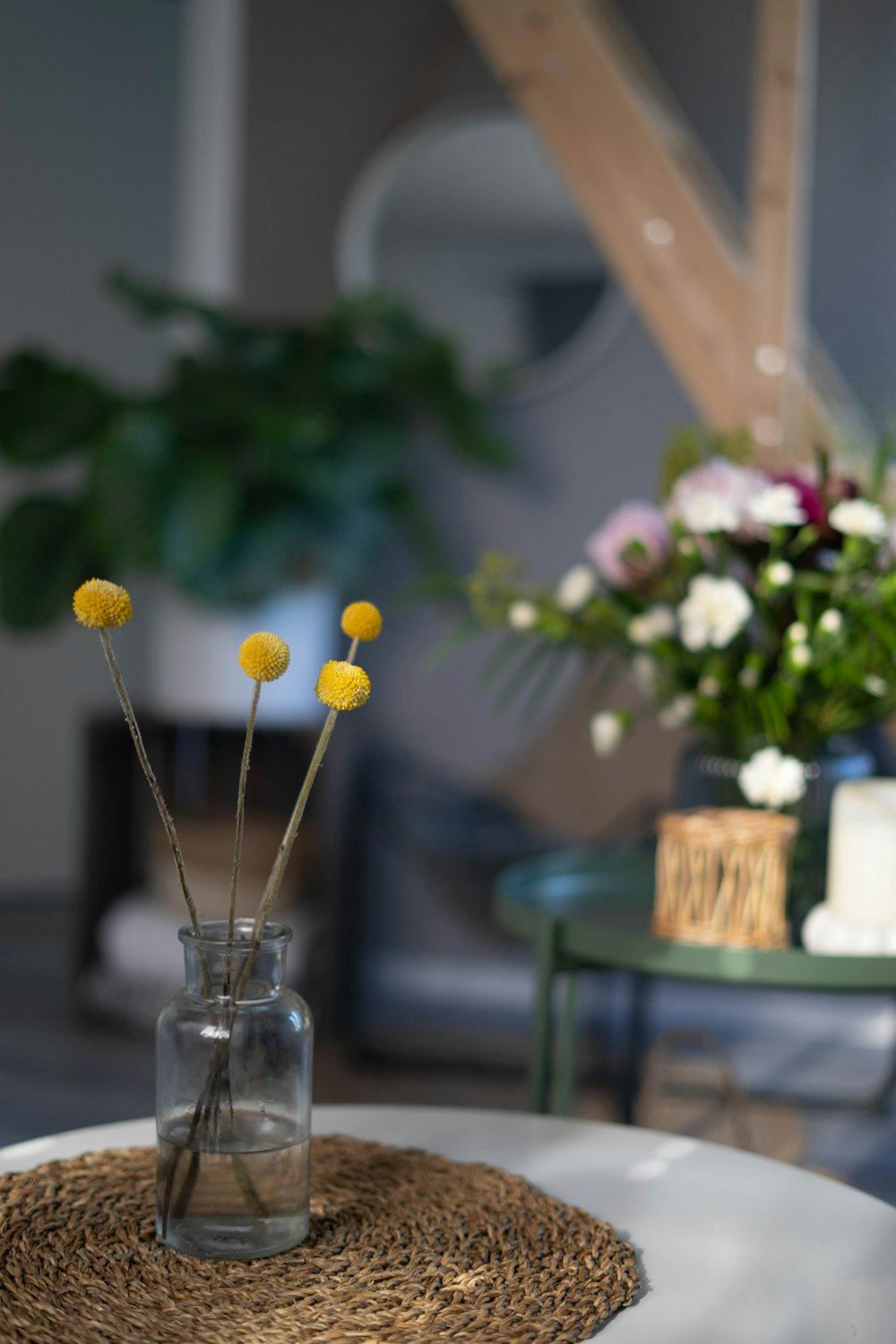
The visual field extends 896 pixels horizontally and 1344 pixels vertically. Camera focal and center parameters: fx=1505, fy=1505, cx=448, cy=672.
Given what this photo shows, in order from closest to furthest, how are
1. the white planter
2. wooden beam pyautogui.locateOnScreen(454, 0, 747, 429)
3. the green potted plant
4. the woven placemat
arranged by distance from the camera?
1. the woven placemat
2. wooden beam pyautogui.locateOnScreen(454, 0, 747, 429)
3. the green potted plant
4. the white planter

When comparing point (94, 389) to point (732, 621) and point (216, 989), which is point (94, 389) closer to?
point (732, 621)

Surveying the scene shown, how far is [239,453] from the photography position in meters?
3.15

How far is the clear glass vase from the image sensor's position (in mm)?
812

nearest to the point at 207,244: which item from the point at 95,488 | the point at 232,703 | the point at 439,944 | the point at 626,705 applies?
the point at 95,488

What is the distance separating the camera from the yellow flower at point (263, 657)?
80 centimetres

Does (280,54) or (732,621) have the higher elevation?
(280,54)

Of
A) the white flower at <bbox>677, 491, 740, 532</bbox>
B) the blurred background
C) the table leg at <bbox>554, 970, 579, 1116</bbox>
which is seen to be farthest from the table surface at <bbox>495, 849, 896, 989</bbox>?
the blurred background

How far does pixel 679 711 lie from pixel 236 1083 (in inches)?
43.6

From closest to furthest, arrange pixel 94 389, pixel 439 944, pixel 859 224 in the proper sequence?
pixel 859 224 → pixel 94 389 → pixel 439 944

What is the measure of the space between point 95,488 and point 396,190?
38.6 inches

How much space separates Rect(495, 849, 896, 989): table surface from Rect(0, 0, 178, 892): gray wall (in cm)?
301

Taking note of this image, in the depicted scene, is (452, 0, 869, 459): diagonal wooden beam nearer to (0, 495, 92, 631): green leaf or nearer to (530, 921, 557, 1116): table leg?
(0, 495, 92, 631): green leaf

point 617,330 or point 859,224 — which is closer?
point 859,224

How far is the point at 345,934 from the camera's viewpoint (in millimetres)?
3170
